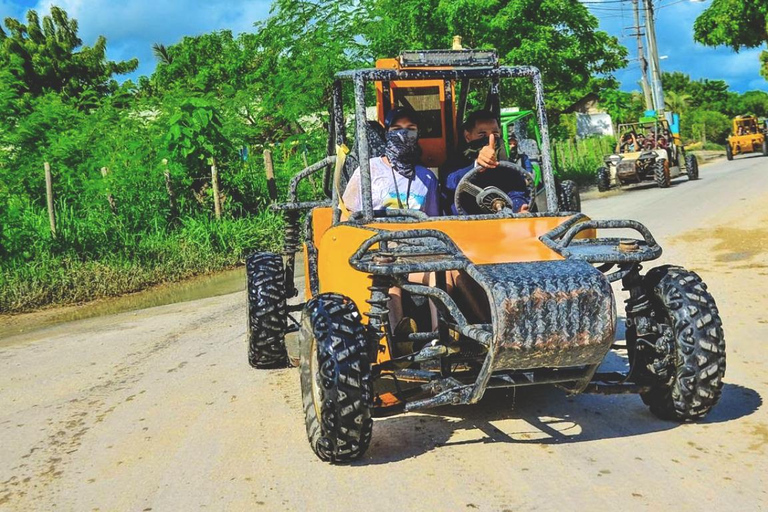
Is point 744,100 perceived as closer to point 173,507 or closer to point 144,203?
point 144,203

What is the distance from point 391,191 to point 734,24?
113 feet

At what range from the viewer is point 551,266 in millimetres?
4324

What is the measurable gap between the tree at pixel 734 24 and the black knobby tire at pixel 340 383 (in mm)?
34717

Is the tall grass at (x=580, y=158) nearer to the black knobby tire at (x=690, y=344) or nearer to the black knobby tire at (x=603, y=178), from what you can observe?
the black knobby tire at (x=603, y=178)

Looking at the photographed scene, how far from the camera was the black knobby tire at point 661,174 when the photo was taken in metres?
25.2

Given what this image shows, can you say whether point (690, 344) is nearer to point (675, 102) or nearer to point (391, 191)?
point (391, 191)

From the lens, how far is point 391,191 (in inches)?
228

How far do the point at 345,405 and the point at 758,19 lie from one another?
36.2 m

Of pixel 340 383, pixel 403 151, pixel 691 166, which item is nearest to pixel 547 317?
pixel 340 383

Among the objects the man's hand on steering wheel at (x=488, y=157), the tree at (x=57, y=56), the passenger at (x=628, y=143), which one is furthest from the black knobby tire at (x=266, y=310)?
the tree at (x=57, y=56)

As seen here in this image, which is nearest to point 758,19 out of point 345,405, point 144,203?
point 144,203

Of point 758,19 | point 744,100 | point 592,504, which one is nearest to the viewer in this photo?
point 592,504

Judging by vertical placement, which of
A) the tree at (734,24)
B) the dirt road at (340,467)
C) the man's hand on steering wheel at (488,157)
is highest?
the tree at (734,24)

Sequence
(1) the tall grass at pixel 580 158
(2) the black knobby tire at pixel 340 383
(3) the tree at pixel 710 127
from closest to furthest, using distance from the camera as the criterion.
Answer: (2) the black knobby tire at pixel 340 383, (1) the tall grass at pixel 580 158, (3) the tree at pixel 710 127
